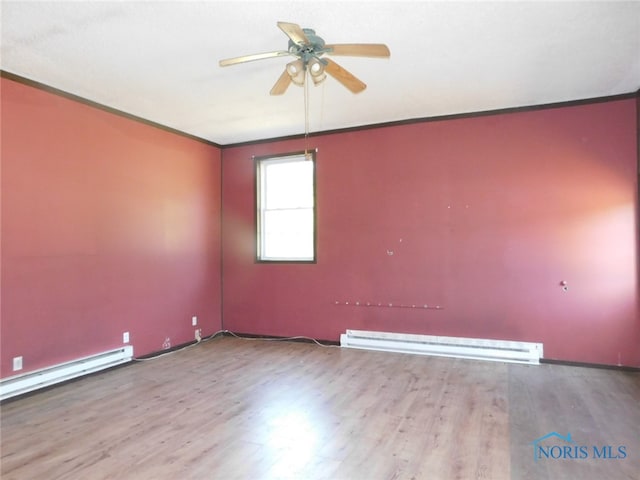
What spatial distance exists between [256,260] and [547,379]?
383 centimetres

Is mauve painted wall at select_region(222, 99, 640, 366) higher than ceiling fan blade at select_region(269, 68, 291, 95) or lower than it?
lower

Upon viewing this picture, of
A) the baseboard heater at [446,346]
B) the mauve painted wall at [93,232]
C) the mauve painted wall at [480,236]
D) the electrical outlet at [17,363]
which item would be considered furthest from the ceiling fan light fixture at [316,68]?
the electrical outlet at [17,363]

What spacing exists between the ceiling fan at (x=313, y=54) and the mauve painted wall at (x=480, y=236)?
2.29m

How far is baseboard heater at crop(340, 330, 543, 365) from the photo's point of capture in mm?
4215

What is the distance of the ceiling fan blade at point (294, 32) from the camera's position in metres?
2.09

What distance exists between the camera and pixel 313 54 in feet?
8.32

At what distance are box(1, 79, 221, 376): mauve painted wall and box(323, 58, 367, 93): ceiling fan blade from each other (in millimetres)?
2793

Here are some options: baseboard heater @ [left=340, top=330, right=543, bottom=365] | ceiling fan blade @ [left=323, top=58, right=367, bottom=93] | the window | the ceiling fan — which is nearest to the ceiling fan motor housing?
the ceiling fan

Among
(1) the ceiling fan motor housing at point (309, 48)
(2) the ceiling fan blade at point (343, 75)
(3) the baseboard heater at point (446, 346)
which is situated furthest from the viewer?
(3) the baseboard heater at point (446, 346)

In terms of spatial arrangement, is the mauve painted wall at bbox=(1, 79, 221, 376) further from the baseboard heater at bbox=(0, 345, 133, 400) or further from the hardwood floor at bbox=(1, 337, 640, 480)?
the hardwood floor at bbox=(1, 337, 640, 480)

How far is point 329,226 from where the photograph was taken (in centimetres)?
522

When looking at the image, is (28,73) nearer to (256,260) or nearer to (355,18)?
(355,18)

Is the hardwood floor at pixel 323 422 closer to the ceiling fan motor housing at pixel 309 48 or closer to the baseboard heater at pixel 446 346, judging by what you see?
the baseboard heater at pixel 446 346

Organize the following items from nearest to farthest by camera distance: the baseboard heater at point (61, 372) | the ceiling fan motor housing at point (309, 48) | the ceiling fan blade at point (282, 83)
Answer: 1. the ceiling fan motor housing at point (309, 48)
2. the ceiling fan blade at point (282, 83)
3. the baseboard heater at point (61, 372)
